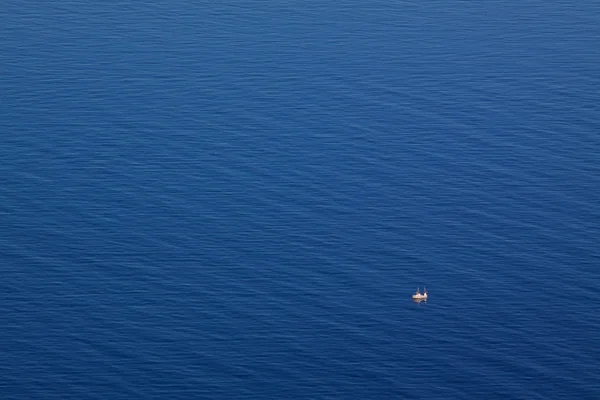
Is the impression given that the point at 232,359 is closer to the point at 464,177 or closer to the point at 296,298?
the point at 296,298

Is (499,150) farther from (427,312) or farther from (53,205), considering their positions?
(53,205)

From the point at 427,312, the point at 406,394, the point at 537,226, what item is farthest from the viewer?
the point at 537,226

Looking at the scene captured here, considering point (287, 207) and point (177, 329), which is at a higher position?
point (287, 207)

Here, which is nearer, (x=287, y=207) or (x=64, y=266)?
(x=64, y=266)

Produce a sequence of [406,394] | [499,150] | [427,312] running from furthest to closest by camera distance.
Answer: [499,150] → [427,312] → [406,394]

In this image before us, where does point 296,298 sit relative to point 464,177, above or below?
below

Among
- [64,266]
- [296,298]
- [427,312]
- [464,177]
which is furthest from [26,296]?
[464,177]

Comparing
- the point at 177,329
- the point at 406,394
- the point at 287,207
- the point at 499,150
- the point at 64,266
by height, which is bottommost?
the point at 406,394

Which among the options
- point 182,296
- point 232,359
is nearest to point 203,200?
point 182,296

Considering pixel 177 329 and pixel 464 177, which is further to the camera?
pixel 464 177
